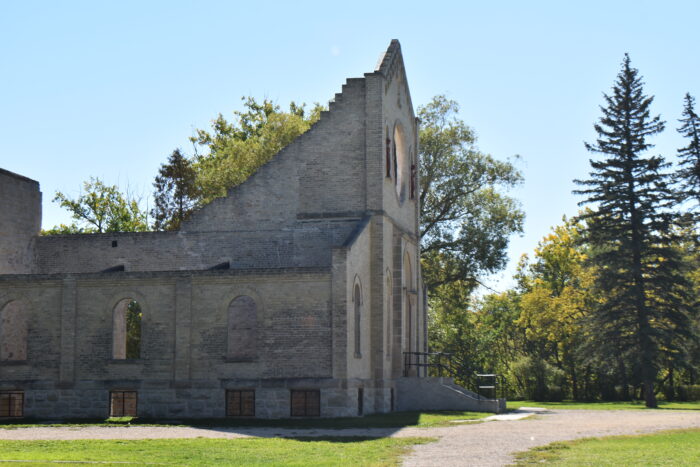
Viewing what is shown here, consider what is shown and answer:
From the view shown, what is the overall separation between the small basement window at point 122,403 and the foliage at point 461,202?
23070 millimetres

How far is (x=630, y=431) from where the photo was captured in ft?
72.7

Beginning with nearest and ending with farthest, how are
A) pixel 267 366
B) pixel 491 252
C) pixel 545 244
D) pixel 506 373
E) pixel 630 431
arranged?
pixel 630 431 < pixel 267 366 < pixel 491 252 < pixel 545 244 < pixel 506 373

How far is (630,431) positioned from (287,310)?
1058 centimetres

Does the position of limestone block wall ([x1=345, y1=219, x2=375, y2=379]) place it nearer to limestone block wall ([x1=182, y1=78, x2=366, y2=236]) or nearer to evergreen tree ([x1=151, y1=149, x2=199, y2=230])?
limestone block wall ([x1=182, y1=78, x2=366, y2=236])

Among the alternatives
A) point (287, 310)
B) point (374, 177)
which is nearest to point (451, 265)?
point (374, 177)

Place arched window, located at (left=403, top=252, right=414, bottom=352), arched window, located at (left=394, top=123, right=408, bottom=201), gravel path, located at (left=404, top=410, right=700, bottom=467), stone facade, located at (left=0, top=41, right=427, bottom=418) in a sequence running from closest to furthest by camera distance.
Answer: gravel path, located at (left=404, top=410, right=700, bottom=467)
stone facade, located at (left=0, top=41, right=427, bottom=418)
arched window, located at (left=403, top=252, right=414, bottom=352)
arched window, located at (left=394, top=123, right=408, bottom=201)

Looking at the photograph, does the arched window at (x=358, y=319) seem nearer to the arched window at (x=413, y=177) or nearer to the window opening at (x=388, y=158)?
the window opening at (x=388, y=158)

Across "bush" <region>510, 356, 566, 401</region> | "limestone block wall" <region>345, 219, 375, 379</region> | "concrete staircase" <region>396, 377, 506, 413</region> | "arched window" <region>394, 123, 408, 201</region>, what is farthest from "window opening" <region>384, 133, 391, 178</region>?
"bush" <region>510, 356, 566, 401</region>

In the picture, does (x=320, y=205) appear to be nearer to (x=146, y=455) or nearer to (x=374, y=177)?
(x=374, y=177)

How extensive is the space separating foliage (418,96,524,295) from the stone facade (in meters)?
12.4

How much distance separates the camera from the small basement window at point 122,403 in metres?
28.4

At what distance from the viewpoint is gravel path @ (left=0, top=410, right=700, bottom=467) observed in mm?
17391

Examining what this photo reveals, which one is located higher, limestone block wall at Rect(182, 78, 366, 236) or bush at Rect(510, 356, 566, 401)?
limestone block wall at Rect(182, 78, 366, 236)

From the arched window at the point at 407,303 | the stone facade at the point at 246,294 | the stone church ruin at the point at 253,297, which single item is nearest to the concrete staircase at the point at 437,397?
the stone church ruin at the point at 253,297
